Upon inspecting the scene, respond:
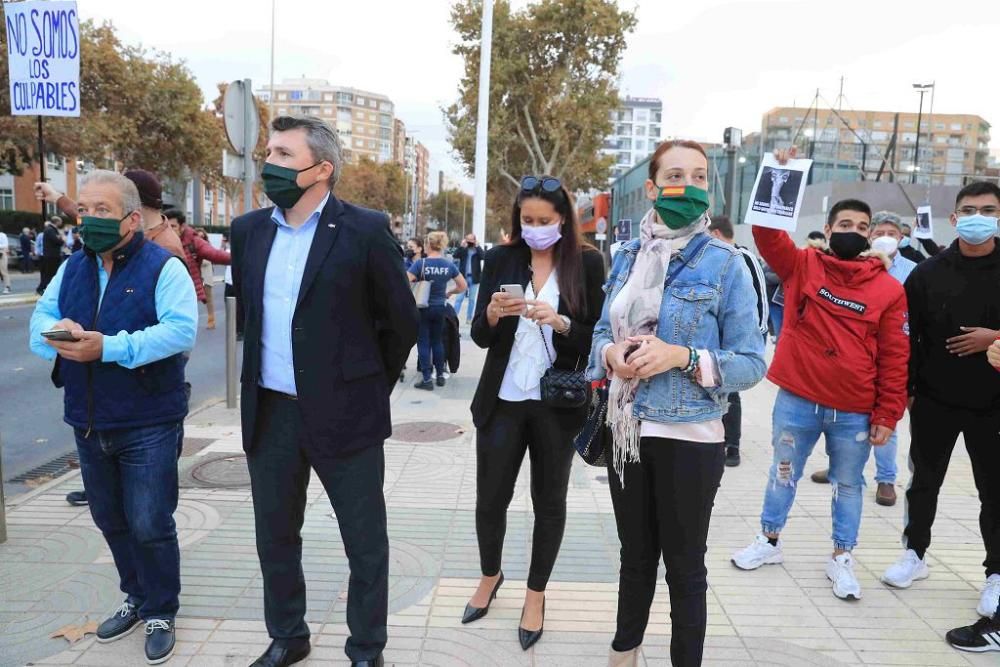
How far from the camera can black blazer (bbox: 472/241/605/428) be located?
10.6 ft

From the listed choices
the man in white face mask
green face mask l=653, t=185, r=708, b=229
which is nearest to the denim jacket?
green face mask l=653, t=185, r=708, b=229

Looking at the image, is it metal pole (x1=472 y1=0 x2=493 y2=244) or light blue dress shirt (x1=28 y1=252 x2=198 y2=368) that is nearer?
light blue dress shirt (x1=28 y1=252 x2=198 y2=368)

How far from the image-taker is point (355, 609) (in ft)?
9.51

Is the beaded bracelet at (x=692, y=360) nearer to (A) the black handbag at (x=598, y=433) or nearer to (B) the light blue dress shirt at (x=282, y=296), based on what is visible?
(A) the black handbag at (x=598, y=433)

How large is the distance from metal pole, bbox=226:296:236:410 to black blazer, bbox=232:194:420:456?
483cm

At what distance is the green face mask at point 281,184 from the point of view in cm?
271

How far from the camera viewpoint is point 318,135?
2.82 meters

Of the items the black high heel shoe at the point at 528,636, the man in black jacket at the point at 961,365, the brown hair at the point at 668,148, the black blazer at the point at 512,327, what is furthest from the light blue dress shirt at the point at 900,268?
the black high heel shoe at the point at 528,636

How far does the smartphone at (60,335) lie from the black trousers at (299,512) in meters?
0.75

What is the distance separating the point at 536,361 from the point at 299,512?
1.19 metres

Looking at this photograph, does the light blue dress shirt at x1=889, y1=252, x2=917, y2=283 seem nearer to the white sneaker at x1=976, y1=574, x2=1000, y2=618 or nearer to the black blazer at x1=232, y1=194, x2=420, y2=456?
the white sneaker at x1=976, y1=574, x2=1000, y2=618

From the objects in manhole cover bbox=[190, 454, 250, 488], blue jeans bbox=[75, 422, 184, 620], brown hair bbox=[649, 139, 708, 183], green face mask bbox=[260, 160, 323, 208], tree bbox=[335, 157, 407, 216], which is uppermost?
tree bbox=[335, 157, 407, 216]

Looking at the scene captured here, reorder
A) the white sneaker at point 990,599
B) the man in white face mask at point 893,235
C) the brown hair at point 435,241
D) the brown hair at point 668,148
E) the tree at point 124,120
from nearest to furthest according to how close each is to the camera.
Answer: the brown hair at point 668,148
the white sneaker at point 990,599
the man in white face mask at point 893,235
the brown hair at point 435,241
the tree at point 124,120

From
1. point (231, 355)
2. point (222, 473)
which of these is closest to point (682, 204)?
point (222, 473)
